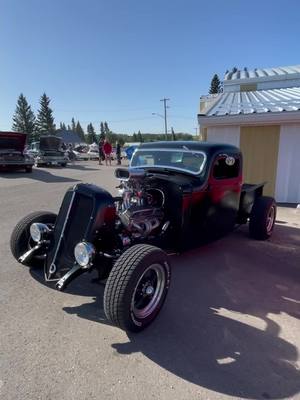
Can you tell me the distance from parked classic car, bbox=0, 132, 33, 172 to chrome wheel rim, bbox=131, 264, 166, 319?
13873 mm

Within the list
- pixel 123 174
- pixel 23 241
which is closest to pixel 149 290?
pixel 123 174

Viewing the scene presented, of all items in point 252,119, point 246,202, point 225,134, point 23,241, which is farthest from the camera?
point 225,134

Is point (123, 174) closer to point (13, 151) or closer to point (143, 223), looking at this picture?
point (143, 223)

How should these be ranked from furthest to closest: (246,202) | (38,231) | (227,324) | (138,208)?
1. (246,202)
2. (138,208)
3. (38,231)
4. (227,324)

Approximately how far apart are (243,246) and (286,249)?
0.73 meters

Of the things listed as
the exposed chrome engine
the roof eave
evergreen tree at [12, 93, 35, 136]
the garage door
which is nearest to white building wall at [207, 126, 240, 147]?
the garage door

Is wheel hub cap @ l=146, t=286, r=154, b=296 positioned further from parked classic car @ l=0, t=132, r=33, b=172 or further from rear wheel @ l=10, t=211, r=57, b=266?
parked classic car @ l=0, t=132, r=33, b=172

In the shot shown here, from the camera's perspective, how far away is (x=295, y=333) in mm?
3035

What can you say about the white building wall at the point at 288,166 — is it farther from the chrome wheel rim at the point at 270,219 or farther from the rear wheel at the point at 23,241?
the rear wheel at the point at 23,241

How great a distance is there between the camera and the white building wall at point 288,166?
863cm

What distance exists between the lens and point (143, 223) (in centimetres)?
407

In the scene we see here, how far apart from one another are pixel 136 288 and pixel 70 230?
103cm

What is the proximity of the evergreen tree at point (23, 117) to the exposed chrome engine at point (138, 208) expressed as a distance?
229 ft

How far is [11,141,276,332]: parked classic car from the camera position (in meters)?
2.96
